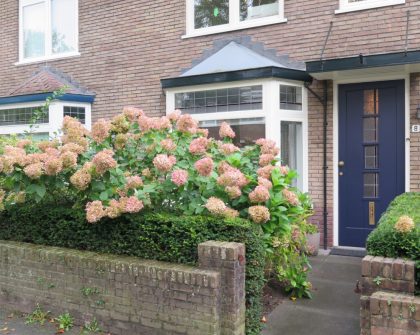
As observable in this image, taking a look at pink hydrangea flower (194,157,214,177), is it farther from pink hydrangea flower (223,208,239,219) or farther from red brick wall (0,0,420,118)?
red brick wall (0,0,420,118)

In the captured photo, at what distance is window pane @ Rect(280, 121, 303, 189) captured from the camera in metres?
7.06

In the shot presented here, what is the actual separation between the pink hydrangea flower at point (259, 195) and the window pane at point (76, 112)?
6119 millimetres

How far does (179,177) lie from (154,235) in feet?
1.90

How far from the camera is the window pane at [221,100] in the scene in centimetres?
695

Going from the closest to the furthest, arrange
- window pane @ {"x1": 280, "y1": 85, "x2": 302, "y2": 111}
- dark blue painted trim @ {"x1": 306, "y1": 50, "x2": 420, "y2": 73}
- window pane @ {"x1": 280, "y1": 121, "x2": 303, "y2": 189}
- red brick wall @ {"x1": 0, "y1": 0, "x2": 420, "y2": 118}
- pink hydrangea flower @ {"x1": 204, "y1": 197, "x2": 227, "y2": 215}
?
pink hydrangea flower @ {"x1": 204, "y1": 197, "x2": 227, "y2": 215}, dark blue painted trim @ {"x1": 306, "y1": 50, "x2": 420, "y2": 73}, red brick wall @ {"x1": 0, "y1": 0, "x2": 420, "y2": 118}, window pane @ {"x1": 280, "y1": 85, "x2": 302, "y2": 111}, window pane @ {"x1": 280, "y1": 121, "x2": 303, "y2": 189}

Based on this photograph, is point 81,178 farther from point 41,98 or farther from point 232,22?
point 41,98

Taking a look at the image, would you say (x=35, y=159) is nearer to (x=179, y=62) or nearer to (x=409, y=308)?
(x=409, y=308)

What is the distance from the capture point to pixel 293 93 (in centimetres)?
704

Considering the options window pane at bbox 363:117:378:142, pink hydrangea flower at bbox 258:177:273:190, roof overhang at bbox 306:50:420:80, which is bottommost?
pink hydrangea flower at bbox 258:177:273:190

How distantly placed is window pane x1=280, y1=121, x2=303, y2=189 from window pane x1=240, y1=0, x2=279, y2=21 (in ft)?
6.41

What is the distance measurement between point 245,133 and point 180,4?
2.96 metres

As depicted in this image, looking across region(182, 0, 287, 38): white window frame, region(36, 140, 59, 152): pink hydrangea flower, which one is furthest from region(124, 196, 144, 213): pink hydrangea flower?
region(182, 0, 287, 38): white window frame

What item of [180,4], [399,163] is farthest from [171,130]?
[180,4]

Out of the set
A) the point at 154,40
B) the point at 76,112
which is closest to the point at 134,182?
the point at 154,40
